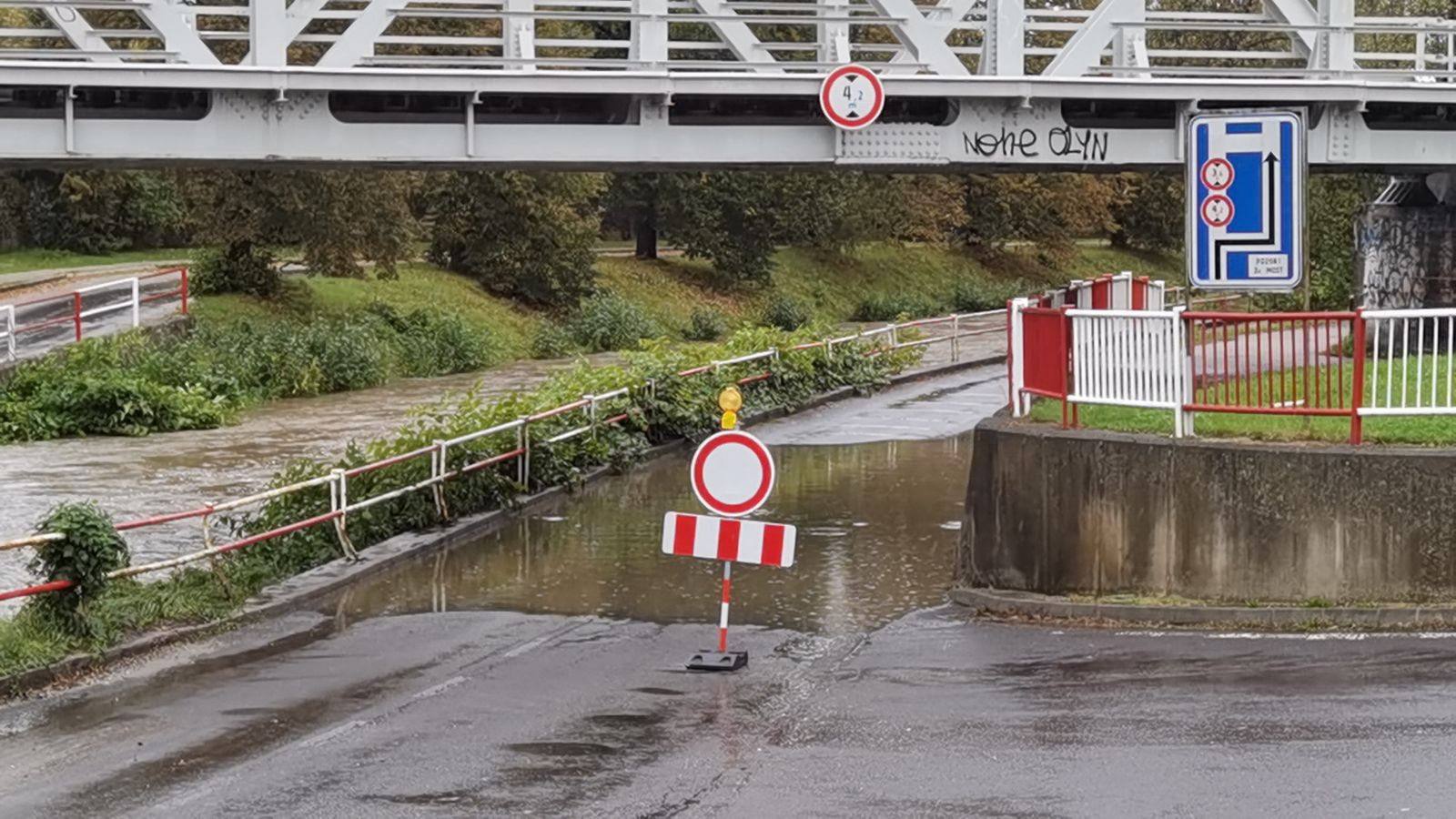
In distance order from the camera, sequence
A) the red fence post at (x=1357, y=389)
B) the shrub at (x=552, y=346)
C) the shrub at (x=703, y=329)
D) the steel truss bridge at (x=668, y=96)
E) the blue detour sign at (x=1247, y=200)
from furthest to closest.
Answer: the shrub at (x=703, y=329), the shrub at (x=552, y=346), the steel truss bridge at (x=668, y=96), the blue detour sign at (x=1247, y=200), the red fence post at (x=1357, y=389)

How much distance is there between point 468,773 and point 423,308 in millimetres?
37162

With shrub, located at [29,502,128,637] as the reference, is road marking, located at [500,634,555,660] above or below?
below

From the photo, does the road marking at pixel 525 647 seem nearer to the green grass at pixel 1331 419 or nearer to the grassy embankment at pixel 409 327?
the green grass at pixel 1331 419

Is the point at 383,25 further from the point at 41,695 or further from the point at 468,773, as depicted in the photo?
the point at 468,773

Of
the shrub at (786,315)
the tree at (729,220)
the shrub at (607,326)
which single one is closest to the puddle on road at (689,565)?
the shrub at (607,326)

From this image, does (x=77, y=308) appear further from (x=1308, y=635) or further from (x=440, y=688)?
(x=1308, y=635)

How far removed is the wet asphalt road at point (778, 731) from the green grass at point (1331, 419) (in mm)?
1910

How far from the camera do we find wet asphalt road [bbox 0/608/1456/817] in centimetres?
938

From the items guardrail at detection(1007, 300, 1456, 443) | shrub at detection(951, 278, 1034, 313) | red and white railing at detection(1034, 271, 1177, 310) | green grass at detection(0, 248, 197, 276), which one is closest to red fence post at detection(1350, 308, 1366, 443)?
guardrail at detection(1007, 300, 1456, 443)

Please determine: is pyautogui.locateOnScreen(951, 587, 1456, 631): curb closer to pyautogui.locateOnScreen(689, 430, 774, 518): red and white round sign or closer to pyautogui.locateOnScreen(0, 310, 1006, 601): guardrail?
pyautogui.locateOnScreen(689, 430, 774, 518): red and white round sign

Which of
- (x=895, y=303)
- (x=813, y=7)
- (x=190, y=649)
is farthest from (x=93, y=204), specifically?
(x=190, y=649)

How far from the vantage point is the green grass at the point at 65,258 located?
2112 inches

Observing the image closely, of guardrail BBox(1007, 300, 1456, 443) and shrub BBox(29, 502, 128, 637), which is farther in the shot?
guardrail BBox(1007, 300, 1456, 443)

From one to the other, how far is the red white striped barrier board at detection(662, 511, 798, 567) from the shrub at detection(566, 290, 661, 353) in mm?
36022
